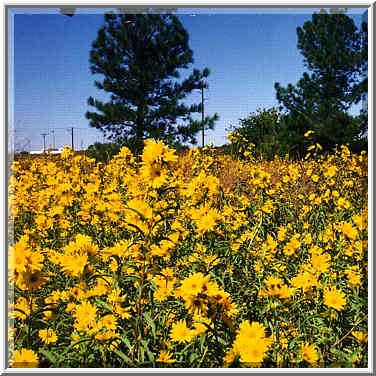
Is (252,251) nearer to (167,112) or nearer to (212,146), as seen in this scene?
(167,112)

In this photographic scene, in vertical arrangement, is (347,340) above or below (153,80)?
below

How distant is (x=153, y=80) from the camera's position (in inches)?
88.2

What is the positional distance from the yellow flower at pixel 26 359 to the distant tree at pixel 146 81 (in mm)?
1420

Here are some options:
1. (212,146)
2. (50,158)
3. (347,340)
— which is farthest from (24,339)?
(212,146)

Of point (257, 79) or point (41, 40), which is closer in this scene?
point (41, 40)

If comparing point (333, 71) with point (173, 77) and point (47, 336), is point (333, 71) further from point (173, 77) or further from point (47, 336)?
point (47, 336)

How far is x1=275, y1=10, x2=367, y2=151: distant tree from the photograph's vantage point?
5.78 feet

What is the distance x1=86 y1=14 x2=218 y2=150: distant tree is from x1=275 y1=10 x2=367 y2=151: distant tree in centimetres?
61

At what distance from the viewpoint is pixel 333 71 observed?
2.16 metres

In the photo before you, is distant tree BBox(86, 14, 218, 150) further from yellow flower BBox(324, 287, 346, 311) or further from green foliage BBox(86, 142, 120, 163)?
yellow flower BBox(324, 287, 346, 311)

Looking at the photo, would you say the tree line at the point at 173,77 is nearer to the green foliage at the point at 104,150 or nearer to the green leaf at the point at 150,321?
the green foliage at the point at 104,150

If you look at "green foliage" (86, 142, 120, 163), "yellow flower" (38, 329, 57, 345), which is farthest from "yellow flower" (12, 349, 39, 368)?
"green foliage" (86, 142, 120, 163)

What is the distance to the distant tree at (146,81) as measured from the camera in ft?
6.95

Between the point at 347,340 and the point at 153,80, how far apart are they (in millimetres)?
1787
